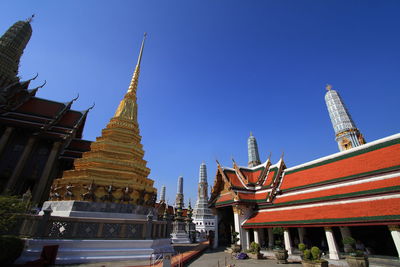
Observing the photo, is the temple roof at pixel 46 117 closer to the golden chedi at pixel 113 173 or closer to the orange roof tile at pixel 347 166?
the golden chedi at pixel 113 173

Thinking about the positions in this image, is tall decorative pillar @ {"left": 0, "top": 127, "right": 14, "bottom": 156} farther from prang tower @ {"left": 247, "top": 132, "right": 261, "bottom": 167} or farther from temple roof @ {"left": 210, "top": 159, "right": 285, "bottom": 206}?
prang tower @ {"left": 247, "top": 132, "right": 261, "bottom": 167}

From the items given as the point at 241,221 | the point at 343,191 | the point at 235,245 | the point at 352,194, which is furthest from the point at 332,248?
the point at 241,221

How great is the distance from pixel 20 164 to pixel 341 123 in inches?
2014

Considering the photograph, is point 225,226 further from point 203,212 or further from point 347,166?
point 203,212

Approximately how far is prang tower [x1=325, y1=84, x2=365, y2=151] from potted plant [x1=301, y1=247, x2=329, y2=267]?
36058 mm

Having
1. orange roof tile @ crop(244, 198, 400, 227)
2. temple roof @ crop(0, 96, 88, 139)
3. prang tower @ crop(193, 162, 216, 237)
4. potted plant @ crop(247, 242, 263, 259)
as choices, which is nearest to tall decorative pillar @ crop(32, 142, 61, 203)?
temple roof @ crop(0, 96, 88, 139)

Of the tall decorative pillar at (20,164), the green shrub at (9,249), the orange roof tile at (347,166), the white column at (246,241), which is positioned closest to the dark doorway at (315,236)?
the orange roof tile at (347,166)

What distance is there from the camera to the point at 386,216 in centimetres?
762

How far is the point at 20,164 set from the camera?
60.9ft

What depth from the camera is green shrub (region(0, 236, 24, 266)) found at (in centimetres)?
613

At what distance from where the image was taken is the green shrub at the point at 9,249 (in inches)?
241

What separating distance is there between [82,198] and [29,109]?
65.2ft

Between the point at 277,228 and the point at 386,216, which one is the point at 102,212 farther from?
the point at 386,216

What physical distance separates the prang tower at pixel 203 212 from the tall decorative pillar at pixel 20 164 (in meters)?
28.9
